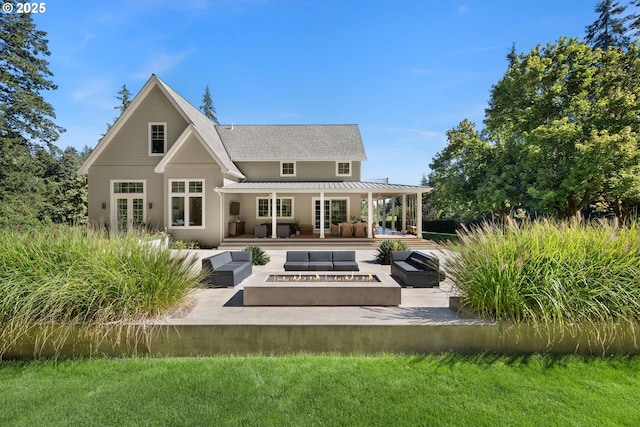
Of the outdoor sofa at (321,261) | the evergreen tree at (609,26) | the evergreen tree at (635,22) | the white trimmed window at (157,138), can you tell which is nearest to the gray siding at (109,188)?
the white trimmed window at (157,138)

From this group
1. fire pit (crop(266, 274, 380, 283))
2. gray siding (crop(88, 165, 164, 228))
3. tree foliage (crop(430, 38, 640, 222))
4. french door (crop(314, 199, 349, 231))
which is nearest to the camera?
fire pit (crop(266, 274, 380, 283))

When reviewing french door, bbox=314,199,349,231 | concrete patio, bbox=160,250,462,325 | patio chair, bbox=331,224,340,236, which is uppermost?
french door, bbox=314,199,349,231

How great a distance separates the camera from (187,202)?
52.5 feet

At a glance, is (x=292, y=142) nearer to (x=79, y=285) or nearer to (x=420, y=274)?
(x=420, y=274)

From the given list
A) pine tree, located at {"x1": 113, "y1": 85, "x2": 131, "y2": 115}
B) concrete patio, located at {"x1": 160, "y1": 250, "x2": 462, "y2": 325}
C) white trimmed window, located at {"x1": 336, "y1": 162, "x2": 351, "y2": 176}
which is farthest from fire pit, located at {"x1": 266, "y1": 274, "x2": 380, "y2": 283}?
pine tree, located at {"x1": 113, "y1": 85, "x2": 131, "y2": 115}

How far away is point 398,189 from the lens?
16.5 metres

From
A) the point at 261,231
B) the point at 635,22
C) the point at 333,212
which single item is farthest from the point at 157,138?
the point at 635,22

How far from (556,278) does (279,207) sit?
16436mm

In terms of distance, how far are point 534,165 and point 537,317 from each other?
14899 millimetres

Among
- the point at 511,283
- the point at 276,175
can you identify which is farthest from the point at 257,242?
the point at 511,283

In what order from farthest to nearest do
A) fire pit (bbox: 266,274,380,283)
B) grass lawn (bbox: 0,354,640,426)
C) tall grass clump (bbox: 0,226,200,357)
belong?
fire pit (bbox: 266,274,380,283)
tall grass clump (bbox: 0,226,200,357)
grass lawn (bbox: 0,354,640,426)

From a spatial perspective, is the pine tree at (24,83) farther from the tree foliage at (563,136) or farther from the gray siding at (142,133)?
the tree foliage at (563,136)

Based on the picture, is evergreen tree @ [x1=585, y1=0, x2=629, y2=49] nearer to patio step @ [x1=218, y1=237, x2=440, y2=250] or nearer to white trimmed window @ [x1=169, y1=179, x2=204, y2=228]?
patio step @ [x1=218, y1=237, x2=440, y2=250]

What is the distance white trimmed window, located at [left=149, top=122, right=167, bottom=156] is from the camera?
55.4ft
